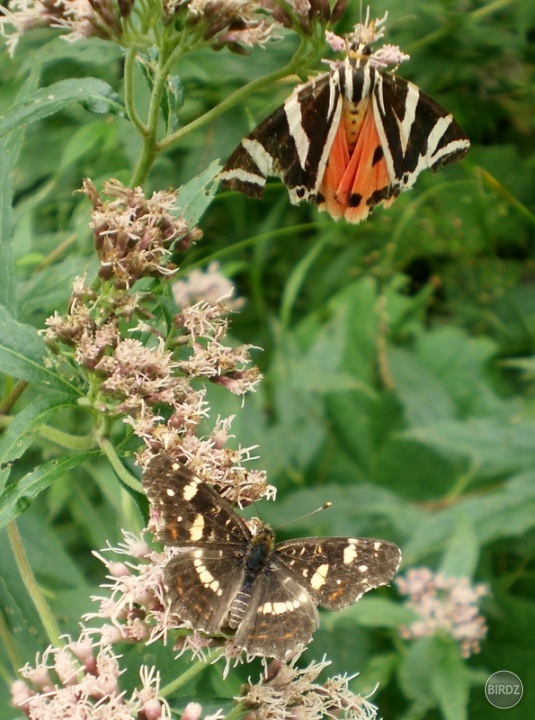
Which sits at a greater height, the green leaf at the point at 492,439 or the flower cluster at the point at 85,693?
the flower cluster at the point at 85,693

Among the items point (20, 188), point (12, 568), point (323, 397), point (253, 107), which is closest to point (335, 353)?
point (323, 397)

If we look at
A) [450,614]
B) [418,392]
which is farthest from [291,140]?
[418,392]

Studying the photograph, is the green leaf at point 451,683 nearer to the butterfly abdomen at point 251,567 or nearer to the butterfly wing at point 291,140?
the butterfly abdomen at point 251,567

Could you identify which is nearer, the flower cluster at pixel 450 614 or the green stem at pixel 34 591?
the green stem at pixel 34 591

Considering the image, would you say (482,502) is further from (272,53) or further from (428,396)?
(272,53)

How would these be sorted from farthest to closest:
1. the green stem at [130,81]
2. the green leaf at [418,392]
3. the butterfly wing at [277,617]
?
the green leaf at [418,392], the green stem at [130,81], the butterfly wing at [277,617]

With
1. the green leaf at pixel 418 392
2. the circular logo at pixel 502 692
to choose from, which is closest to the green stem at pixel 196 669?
the circular logo at pixel 502 692

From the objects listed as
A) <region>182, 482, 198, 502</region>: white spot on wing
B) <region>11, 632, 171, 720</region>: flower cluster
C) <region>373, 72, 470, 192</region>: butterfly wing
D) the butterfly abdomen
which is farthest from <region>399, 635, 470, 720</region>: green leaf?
<region>373, 72, 470, 192</region>: butterfly wing
